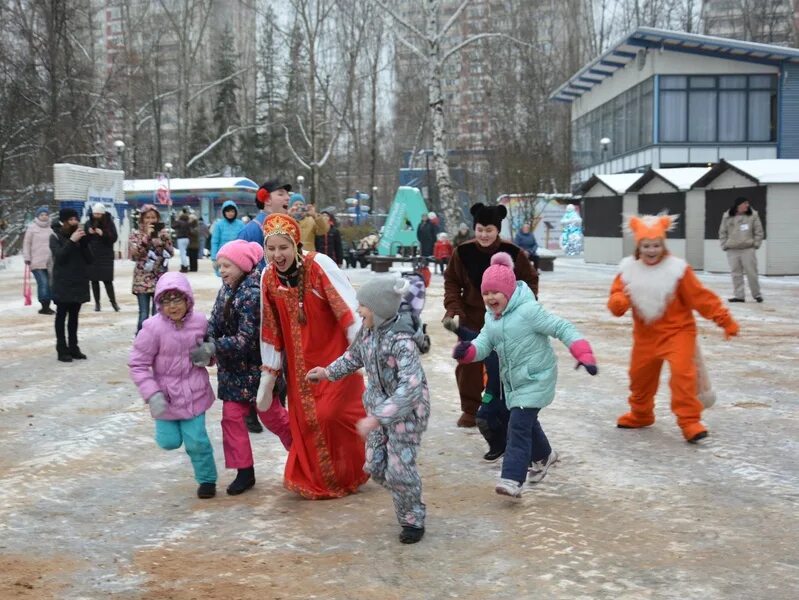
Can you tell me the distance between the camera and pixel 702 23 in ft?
194

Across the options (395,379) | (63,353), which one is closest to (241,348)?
(395,379)

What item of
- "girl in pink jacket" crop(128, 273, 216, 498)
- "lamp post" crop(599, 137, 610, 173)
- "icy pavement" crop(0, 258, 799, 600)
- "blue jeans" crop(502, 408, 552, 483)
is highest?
"lamp post" crop(599, 137, 610, 173)

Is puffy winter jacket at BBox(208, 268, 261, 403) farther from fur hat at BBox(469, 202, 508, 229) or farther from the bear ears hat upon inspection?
the bear ears hat

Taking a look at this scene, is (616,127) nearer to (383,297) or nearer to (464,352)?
(464,352)

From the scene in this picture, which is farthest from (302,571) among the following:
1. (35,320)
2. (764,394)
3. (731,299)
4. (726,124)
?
(726,124)

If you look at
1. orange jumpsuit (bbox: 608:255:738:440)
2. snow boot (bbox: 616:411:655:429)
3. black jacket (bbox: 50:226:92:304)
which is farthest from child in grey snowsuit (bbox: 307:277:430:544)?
black jacket (bbox: 50:226:92:304)

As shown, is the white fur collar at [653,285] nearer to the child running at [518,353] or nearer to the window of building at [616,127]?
the child running at [518,353]

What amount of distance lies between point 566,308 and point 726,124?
87.0ft

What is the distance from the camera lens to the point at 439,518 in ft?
16.4

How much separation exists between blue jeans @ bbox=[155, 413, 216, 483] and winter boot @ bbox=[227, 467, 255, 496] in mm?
163

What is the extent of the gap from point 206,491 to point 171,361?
2.44 feet

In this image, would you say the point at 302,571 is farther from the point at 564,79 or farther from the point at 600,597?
the point at 564,79

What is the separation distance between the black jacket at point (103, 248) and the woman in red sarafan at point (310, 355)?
8.56m

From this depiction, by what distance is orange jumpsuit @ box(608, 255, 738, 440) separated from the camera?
672cm
